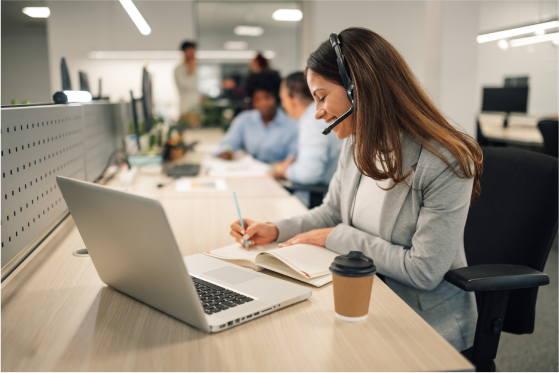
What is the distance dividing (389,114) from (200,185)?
1248 mm

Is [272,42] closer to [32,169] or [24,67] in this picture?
[24,67]

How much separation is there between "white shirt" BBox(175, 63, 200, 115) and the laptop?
4.72 meters

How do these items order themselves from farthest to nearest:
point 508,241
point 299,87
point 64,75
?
point 299,87, point 64,75, point 508,241

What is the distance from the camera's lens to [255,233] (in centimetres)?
118

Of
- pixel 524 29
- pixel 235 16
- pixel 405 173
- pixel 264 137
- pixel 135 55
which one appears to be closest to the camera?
pixel 405 173

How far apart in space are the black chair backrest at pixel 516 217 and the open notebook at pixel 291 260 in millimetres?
453

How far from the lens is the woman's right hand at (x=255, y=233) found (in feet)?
3.76

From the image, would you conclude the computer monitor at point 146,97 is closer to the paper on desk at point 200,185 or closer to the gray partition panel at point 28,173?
the paper on desk at point 200,185

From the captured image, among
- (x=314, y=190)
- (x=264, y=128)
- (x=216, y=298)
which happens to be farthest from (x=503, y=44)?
(x=216, y=298)

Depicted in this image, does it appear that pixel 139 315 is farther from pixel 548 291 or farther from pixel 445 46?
pixel 445 46

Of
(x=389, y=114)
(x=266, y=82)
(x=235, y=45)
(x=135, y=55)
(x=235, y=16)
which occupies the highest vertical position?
(x=235, y=16)

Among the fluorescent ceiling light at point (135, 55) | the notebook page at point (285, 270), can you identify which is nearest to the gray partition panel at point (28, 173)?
the notebook page at point (285, 270)

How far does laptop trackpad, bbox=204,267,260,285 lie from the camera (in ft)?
2.94

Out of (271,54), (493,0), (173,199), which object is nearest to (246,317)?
(173,199)
